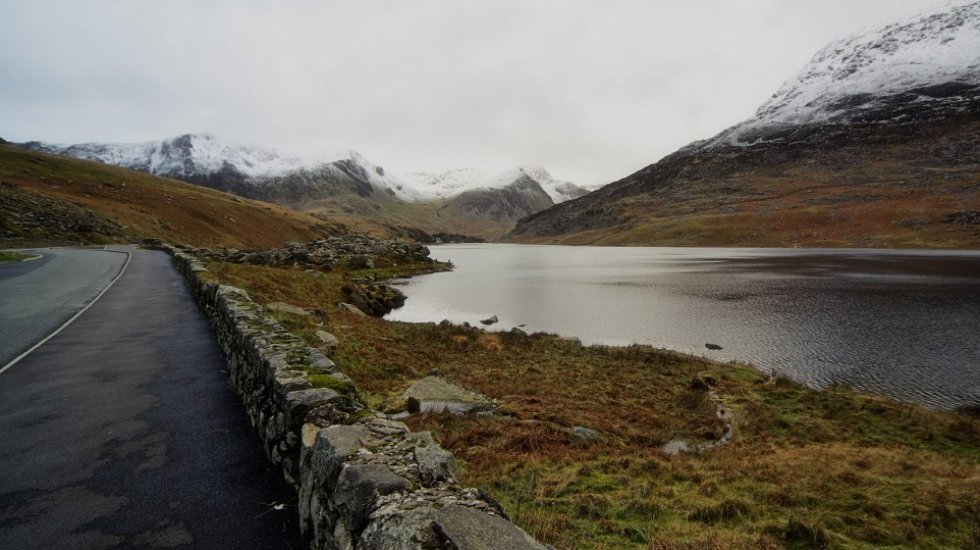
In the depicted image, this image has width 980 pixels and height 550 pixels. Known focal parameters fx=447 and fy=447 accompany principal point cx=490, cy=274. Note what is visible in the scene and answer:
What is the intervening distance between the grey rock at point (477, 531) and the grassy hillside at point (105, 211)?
81.1m

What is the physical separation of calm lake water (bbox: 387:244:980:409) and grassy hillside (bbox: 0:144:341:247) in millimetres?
49057

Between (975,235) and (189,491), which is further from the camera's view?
(975,235)

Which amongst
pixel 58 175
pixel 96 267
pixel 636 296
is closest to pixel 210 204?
pixel 58 175

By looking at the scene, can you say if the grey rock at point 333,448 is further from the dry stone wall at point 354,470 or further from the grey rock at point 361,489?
the grey rock at point 361,489

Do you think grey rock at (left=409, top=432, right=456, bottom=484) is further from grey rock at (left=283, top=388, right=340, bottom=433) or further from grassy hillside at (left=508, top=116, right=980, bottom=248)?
grassy hillside at (left=508, top=116, right=980, bottom=248)

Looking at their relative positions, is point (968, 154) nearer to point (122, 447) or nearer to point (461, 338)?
point (461, 338)

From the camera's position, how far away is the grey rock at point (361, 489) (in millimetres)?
4852

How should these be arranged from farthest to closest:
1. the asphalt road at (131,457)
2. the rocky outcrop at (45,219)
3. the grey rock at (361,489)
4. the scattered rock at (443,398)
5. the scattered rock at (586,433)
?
the rocky outcrop at (45,219) < the scattered rock at (443,398) < the scattered rock at (586,433) < the asphalt road at (131,457) < the grey rock at (361,489)

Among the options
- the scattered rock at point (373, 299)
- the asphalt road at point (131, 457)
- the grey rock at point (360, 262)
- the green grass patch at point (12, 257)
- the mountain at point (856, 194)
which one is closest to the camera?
the asphalt road at point (131, 457)

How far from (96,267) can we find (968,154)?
730 ft

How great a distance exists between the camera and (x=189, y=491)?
7.24 meters

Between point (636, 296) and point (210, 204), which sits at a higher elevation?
point (210, 204)

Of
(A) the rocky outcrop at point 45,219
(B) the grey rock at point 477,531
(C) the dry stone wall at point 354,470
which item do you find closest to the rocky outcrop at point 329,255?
(A) the rocky outcrop at point 45,219

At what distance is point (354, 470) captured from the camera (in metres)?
5.23
